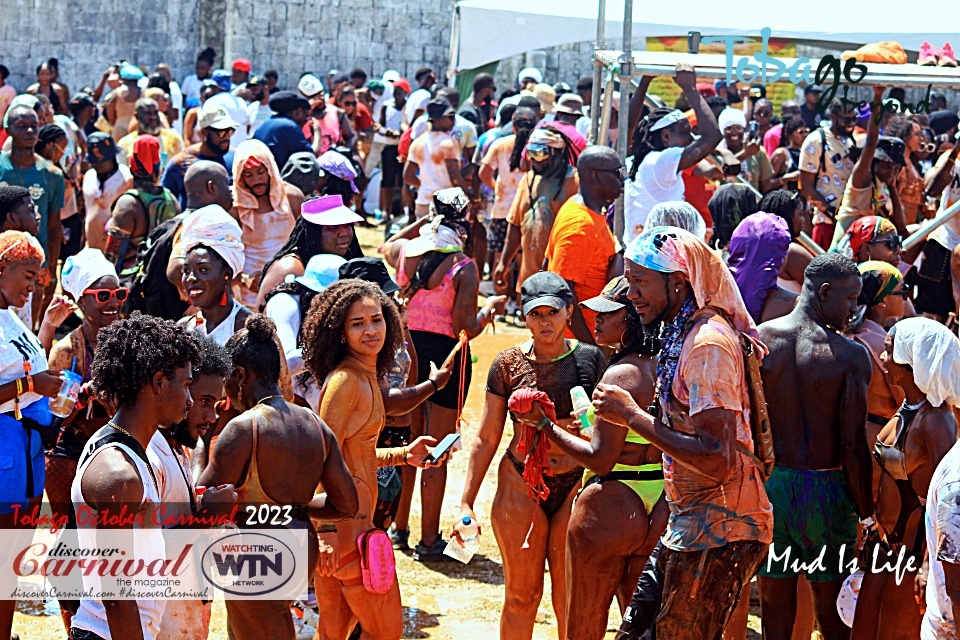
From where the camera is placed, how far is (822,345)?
4.66m

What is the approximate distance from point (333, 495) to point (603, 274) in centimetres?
293

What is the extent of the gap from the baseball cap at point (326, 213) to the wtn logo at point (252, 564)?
2443mm

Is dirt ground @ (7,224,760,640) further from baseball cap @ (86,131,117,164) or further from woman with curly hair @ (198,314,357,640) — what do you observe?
baseball cap @ (86,131,117,164)

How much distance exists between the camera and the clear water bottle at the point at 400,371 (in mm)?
5570

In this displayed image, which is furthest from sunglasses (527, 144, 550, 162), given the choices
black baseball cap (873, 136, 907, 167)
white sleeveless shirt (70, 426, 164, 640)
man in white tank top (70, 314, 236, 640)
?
white sleeveless shirt (70, 426, 164, 640)

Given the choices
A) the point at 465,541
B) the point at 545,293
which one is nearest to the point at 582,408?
the point at 545,293

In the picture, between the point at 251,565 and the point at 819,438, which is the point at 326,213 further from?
the point at 819,438

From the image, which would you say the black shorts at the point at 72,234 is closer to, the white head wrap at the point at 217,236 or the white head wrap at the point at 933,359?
the white head wrap at the point at 217,236

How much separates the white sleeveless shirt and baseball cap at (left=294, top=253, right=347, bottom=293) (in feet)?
7.28

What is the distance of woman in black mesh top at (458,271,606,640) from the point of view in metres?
4.82

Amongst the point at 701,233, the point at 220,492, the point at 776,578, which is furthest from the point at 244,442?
the point at 701,233

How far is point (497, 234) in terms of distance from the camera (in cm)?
1221

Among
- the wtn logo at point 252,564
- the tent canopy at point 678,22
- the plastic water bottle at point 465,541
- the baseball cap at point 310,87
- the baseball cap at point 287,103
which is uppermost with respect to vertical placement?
the tent canopy at point 678,22

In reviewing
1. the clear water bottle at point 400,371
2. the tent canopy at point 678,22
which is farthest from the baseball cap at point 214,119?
the tent canopy at point 678,22
